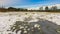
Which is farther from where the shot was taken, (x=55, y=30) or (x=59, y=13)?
(x=59, y=13)

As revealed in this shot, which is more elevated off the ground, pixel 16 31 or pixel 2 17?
pixel 2 17

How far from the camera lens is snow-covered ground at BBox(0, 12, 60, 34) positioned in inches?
90.7

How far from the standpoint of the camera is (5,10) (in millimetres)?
2506

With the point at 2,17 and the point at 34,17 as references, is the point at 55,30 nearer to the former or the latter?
the point at 34,17

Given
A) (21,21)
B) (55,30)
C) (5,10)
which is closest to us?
(55,30)

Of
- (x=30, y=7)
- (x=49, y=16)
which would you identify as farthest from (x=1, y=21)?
(x=49, y=16)

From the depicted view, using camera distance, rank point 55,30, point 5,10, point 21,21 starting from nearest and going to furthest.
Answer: point 55,30 < point 21,21 < point 5,10

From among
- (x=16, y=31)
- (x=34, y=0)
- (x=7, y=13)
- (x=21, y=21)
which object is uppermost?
(x=34, y=0)

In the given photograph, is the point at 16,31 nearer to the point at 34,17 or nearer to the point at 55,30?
the point at 34,17

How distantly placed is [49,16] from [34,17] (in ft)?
0.99

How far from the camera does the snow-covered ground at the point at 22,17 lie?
230 cm

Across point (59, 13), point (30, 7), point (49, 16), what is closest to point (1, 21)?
point (30, 7)

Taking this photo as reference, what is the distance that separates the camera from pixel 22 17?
2.40 meters

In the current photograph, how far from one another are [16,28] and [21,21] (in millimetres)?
188
